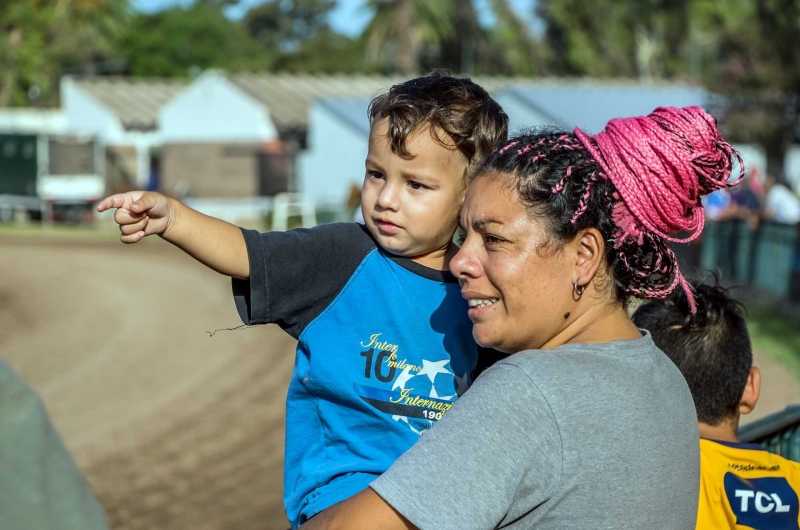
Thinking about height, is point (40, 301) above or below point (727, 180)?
below

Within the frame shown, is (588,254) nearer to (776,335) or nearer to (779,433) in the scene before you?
(779,433)

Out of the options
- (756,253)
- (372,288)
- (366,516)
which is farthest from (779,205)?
(366,516)

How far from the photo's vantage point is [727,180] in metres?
2.12

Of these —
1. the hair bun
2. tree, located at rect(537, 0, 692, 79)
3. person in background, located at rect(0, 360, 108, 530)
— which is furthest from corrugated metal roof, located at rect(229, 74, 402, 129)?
person in background, located at rect(0, 360, 108, 530)

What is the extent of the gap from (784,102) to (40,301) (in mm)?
18043

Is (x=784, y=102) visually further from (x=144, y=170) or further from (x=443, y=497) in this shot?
(x=443, y=497)

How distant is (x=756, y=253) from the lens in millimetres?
14461

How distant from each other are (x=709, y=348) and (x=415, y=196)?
1032 mm

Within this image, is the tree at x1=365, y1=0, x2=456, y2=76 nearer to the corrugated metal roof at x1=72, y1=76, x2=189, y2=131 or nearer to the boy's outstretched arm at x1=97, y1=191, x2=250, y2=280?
the corrugated metal roof at x1=72, y1=76, x2=189, y2=131

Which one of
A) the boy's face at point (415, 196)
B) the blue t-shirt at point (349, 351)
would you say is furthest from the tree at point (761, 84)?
the blue t-shirt at point (349, 351)

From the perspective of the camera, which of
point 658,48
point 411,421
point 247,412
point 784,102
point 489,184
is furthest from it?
point 658,48

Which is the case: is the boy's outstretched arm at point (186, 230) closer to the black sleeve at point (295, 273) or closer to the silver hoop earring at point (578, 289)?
the black sleeve at point (295, 273)

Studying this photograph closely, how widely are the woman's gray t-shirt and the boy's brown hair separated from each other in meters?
0.76

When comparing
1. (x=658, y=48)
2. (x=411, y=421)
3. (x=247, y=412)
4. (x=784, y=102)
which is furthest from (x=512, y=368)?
(x=658, y=48)
